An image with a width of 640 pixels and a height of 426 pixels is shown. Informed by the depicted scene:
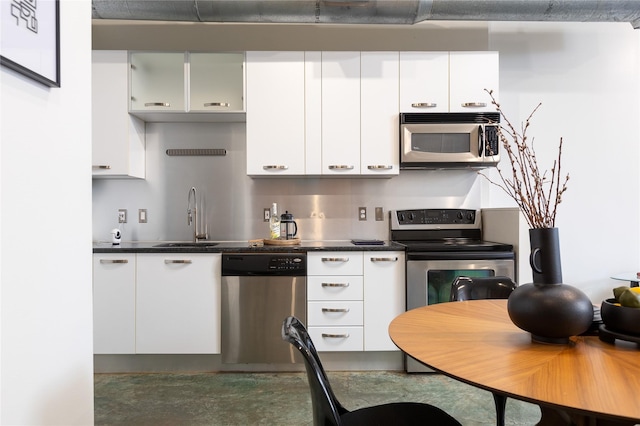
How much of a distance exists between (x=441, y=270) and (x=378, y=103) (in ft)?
4.66

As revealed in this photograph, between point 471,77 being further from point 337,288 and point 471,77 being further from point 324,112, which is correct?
point 337,288

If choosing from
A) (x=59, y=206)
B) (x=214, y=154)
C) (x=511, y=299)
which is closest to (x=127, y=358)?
(x=214, y=154)

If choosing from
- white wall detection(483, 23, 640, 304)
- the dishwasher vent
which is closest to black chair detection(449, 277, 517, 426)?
white wall detection(483, 23, 640, 304)

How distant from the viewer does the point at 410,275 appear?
9.20ft

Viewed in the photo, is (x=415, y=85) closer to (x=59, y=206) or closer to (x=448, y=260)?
(x=448, y=260)

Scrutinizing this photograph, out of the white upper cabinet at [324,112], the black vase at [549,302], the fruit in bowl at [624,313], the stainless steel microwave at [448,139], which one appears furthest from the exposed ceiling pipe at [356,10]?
the fruit in bowl at [624,313]

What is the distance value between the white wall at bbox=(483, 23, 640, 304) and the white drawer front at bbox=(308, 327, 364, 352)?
7.15 feet

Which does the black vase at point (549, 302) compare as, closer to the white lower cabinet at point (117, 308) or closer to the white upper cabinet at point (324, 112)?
the white upper cabinet at point (324, 112)

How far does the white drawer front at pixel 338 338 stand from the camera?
2.83m

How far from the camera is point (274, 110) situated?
305cm

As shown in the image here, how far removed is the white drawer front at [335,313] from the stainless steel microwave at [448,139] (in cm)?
124

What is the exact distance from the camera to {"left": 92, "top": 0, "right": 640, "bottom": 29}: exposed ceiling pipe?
9.20 feet

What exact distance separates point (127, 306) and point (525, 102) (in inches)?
152

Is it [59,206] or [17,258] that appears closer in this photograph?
[17,258]
